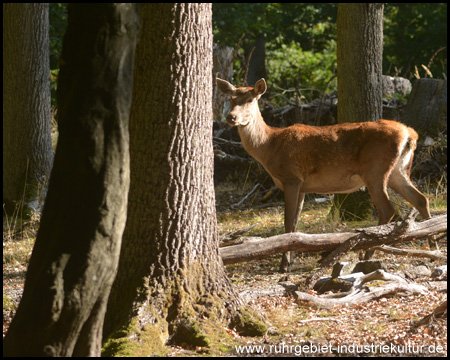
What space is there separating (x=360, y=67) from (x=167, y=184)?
223 inches

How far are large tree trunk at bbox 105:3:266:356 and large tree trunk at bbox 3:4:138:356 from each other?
1.17m

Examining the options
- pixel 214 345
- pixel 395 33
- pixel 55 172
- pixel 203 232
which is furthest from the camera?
pixel 395 33

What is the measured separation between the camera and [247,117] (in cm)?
862

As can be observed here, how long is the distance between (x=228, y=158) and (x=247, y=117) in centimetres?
451

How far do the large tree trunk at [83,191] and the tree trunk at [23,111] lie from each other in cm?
731

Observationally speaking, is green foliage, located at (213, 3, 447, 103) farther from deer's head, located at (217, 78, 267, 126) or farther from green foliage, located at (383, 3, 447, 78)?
deer's head, located at (217, 78, 267, 126)

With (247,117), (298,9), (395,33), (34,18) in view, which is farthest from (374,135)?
(298,9)

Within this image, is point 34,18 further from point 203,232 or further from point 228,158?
point 203,232

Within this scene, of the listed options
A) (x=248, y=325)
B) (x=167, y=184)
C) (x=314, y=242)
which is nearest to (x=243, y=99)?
(x=314, y=242)

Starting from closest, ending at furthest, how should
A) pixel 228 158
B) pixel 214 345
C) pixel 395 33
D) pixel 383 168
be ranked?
pixel 214 345 → pixel 383 168 → pixel 228 158 → pixel 395 33

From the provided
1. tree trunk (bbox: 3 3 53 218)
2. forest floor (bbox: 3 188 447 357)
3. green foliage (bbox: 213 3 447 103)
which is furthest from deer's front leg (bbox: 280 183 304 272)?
green foliage (bbox: 213 3 447 103)

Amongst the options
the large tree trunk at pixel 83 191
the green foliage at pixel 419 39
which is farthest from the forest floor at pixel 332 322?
the green foliage at pixel 419 39

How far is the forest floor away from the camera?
4.75 metres

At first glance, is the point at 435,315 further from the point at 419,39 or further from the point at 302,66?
the point at 302,66
